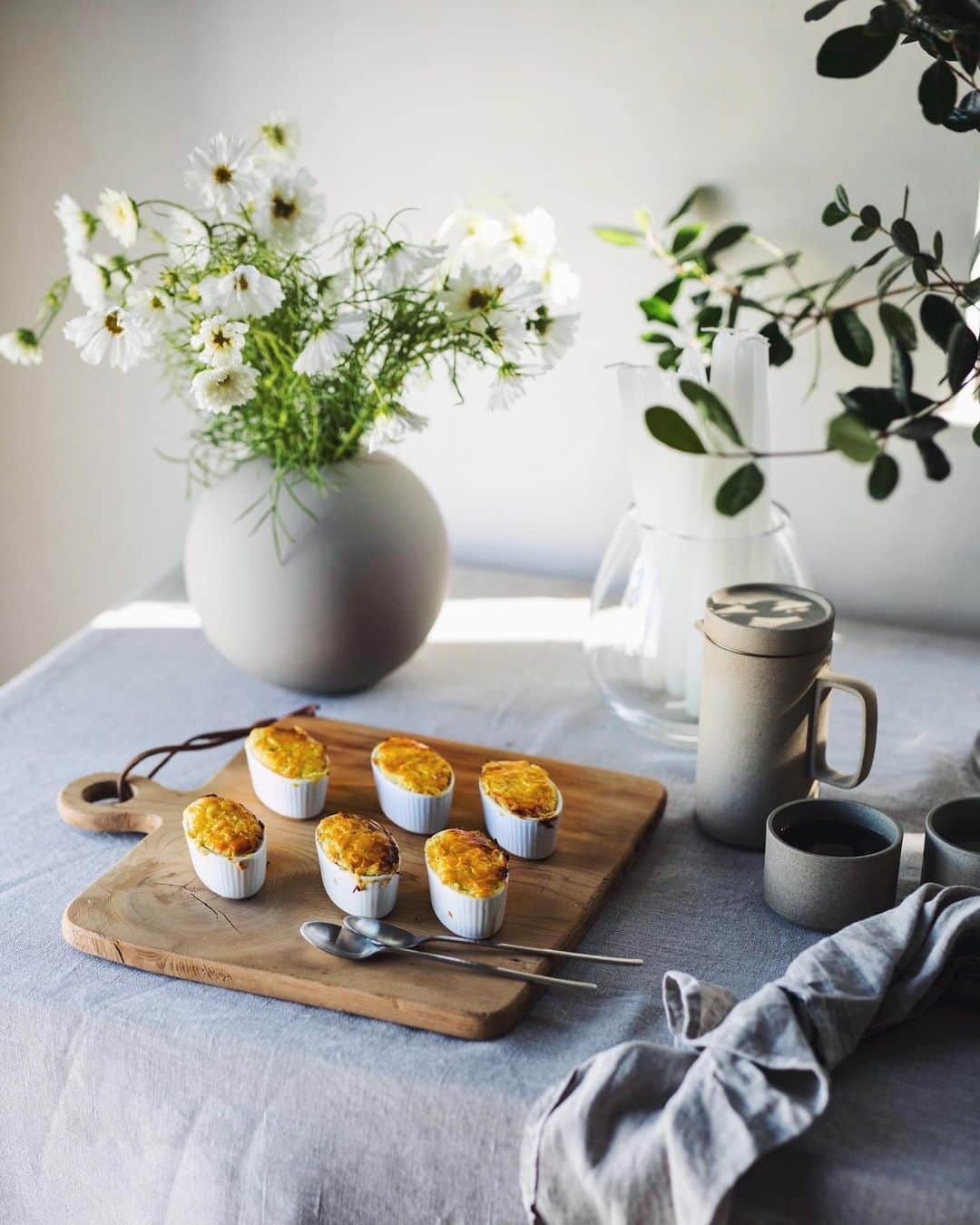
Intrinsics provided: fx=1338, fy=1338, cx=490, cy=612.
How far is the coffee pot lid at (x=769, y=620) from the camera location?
3.18 ft

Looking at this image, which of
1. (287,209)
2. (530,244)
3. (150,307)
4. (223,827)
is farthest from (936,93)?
(223,827)

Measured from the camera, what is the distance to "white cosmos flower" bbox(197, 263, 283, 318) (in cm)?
101

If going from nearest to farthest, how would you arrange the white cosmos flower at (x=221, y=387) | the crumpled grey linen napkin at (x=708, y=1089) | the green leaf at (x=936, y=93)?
the crumpled grey linen napkin at (x=708, y=1089), the green leaf at (x=936, y=93), the white cosmos flower at (x=221, y=387)

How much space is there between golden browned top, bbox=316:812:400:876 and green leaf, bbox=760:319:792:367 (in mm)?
497

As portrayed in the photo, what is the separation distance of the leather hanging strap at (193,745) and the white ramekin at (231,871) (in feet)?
0.51

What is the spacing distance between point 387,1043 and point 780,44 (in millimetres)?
1041

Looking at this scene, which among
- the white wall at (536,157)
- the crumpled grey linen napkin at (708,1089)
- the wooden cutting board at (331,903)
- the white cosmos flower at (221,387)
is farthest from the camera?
the white wall at (536,157)

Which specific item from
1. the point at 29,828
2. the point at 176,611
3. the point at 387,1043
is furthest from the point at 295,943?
the point at 176,611

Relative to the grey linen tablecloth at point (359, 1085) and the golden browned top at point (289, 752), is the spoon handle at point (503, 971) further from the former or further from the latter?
the golden browned top at point (289, 752)

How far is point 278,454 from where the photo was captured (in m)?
1.19

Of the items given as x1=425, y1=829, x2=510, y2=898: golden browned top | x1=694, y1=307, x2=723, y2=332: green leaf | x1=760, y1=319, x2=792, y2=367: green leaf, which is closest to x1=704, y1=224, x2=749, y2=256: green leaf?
x1=694, y1=307, x2=723, y2=332: green leaf

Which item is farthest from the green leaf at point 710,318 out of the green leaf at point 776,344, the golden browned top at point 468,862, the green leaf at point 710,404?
the golden browned top at point 468,862

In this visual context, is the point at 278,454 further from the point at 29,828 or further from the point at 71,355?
the point at 71,355

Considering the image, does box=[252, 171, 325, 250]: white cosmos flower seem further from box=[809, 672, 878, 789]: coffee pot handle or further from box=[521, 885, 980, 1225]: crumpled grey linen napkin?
box=[521, 885, 980, 1225]: crumpled grey linen napkin
